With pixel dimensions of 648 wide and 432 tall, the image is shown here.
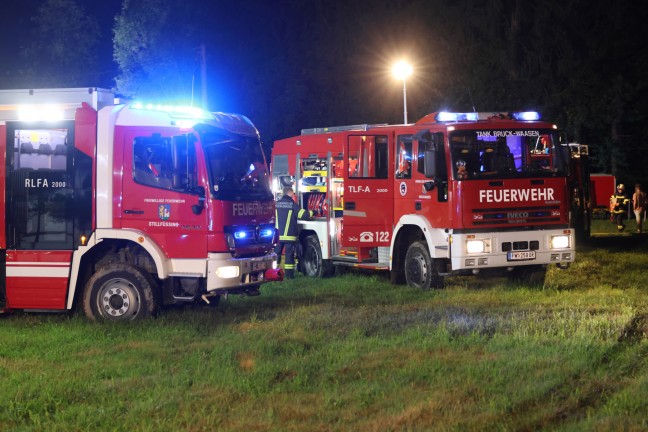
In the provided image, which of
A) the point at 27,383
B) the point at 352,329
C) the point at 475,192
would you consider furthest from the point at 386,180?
the point at 27,383

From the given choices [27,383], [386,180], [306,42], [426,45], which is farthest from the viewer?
[306,42]

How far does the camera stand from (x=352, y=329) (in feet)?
35.0

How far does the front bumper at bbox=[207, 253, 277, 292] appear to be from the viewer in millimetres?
11461

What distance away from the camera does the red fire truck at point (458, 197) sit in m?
13.8

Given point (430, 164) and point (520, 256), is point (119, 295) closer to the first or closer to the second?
point (430, 164)

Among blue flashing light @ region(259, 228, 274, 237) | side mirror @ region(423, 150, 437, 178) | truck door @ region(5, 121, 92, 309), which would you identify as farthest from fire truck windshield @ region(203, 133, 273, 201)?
side mirror @ region(423, 150, 437, 178)

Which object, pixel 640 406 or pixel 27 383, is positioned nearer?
pixel 640 406

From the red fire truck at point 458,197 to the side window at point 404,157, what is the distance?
0.02 metres

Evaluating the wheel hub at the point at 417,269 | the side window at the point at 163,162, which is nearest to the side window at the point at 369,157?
the wheel hub at the point at 417,269

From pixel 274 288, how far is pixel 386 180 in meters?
2.63

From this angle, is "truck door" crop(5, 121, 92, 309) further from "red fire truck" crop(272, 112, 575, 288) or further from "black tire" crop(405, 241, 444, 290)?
"black tire" crop(405, 241, 444, 290)

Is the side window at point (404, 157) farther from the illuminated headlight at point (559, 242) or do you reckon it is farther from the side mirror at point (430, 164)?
the illuminated headlight at point (559, 242)

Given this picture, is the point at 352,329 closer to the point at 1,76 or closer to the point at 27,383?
the point at 27,383

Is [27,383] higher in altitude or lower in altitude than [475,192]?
lower
